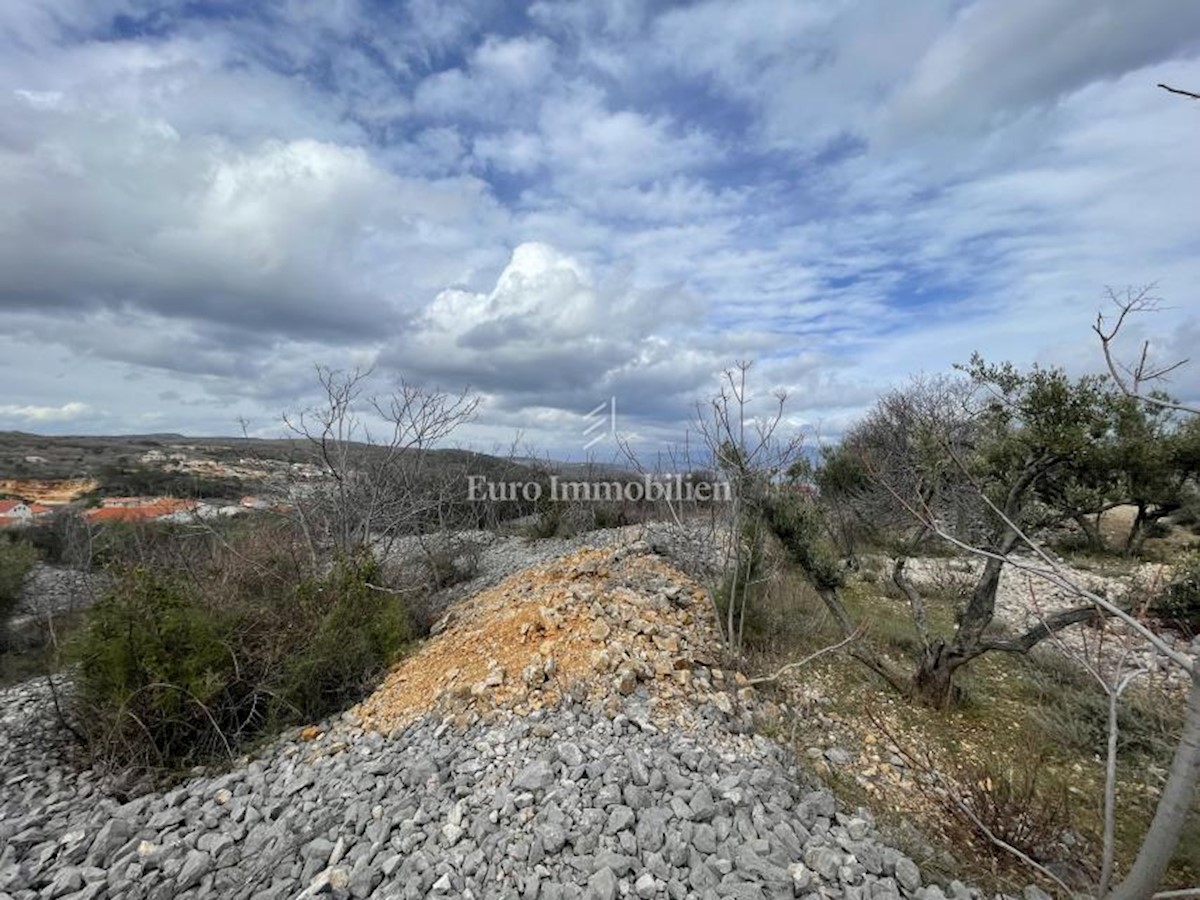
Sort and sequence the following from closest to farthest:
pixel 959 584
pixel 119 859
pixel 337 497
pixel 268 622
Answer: pixel 119 859 → pixel 268 622 → pixel 337 497 → pixel 959 584

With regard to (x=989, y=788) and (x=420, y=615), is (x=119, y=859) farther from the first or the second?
(x=989, y=788)

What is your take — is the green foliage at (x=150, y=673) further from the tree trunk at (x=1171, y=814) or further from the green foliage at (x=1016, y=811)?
the tree trunk at (x=1171, y=814)

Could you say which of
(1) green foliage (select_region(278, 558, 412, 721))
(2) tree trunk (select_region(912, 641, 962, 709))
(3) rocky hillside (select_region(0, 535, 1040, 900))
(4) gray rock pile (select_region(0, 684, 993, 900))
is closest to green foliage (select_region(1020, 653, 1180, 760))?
(2) tree trunk (select_region(912, 641, 962, 709))

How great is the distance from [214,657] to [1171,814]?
18.5ft

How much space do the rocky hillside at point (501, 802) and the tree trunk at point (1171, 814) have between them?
4.08ft

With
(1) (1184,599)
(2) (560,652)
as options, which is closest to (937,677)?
(1) (1184,599)

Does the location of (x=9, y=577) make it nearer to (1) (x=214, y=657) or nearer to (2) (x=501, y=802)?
(1) (x=214, y=657)

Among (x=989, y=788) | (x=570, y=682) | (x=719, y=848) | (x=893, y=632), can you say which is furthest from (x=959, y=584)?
(x=719, y=848)

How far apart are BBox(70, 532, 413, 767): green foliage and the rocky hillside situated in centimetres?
31

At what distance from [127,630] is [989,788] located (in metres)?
5.92

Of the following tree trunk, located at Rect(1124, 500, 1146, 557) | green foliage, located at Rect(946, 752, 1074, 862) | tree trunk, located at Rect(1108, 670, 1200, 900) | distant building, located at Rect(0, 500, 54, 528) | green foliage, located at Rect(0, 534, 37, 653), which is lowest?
green foliage, located at Rect(0, 534, 37, 653)

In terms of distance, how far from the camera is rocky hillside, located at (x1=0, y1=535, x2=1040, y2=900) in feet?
9.25

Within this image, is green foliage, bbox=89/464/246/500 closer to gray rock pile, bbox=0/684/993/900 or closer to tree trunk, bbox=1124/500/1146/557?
gray rock pile, bbox=0/684/993/900

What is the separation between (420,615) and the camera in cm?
748
